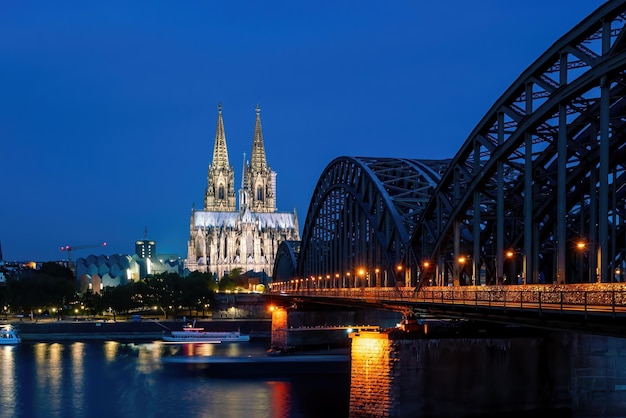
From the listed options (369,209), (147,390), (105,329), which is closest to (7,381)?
(147,390)

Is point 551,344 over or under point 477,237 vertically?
under

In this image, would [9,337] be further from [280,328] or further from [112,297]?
[112,297]

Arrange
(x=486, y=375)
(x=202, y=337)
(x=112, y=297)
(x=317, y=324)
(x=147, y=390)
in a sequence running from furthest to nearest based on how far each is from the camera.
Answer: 1. (x=112, y=297)
2. (x=202, y=337)
3. (x=317, y=324)
4. (x=147, y=390)
5. (x=486, y=375)

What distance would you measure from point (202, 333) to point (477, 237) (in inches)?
3955

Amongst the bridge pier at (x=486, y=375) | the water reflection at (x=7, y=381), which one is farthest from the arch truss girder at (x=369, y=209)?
the water reflection at (x=7, y=381)

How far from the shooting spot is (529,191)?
4397 centimetres

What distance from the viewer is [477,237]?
50031 millimetres

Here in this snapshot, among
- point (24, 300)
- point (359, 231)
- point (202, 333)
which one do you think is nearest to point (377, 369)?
point (359, 231)

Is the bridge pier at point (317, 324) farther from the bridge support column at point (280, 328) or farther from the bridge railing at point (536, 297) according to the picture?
the bridge railing at point (536, 297)

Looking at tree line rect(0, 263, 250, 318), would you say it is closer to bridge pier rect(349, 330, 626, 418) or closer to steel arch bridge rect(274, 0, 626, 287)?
steel arch bridge rect(274, 0, 626, 287)

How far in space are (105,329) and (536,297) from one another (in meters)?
123

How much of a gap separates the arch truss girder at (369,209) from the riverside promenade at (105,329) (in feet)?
158

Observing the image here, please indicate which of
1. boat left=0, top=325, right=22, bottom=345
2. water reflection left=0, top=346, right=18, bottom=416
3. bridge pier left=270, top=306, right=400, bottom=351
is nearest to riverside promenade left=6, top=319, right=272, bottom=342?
boat left=0, top=325, right=22, bottom=345

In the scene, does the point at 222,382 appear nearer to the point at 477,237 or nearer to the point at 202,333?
the point at 477,237
